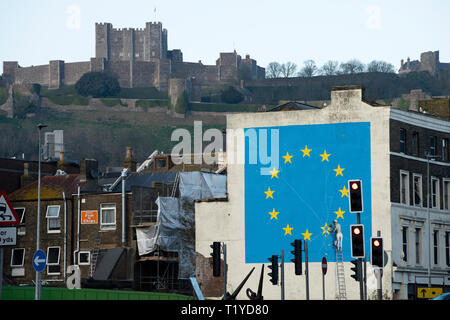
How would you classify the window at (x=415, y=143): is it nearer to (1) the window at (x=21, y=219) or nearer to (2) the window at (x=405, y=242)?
(2) the window at (x=405, y=242)

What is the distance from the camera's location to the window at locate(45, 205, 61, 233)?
256 ft

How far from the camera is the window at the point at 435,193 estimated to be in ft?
220

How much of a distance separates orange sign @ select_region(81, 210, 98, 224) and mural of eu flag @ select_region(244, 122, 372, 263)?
1565 centimetres

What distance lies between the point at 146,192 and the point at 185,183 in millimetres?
4722

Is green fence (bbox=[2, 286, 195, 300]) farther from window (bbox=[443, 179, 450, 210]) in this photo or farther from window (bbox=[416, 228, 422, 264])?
window (bbox=[443, 179, 450, 210])

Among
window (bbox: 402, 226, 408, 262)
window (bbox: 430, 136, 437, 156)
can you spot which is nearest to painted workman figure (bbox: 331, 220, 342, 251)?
window (bbox: 402, 226, 408, 262)

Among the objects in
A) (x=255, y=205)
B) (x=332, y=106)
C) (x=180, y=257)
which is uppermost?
(x=332, y=106)

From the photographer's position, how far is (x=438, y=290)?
42.5m

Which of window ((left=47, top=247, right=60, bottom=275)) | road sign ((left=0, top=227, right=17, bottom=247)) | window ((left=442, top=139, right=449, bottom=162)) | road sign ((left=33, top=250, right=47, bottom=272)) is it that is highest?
window ((left=442, top=139, right=449, bottom=162))

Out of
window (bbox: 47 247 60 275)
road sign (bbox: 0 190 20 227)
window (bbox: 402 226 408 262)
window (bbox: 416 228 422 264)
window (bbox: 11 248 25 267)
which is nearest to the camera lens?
road sign (bbox: 0 190 20 227)

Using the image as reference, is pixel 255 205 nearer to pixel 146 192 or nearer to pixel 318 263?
pixel 318 263

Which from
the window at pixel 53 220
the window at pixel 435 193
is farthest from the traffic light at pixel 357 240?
the window at pixel 53 220
